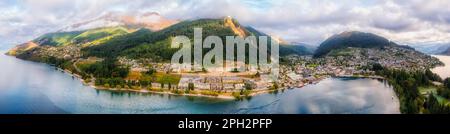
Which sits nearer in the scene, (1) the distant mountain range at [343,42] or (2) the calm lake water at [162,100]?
(2) the calm lake water at [162,100]

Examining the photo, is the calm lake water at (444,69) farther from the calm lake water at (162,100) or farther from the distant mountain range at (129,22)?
the distant mountain range at (129,22)

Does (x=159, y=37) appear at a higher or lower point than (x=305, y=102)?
higher

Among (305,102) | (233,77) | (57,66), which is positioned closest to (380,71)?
(305,102)

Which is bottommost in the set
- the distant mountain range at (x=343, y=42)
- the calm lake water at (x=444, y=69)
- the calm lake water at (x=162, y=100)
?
the calm lake water at (x=162, y=100)

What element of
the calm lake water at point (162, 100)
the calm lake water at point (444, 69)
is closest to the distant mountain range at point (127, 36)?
the calm lake water at point (162, 100)

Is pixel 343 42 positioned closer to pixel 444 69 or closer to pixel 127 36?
pixel 127 36

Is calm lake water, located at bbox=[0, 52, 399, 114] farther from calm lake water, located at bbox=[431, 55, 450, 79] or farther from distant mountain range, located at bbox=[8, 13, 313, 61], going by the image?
distant mountain range, located at bbox=[8, 13, 313, 61]
